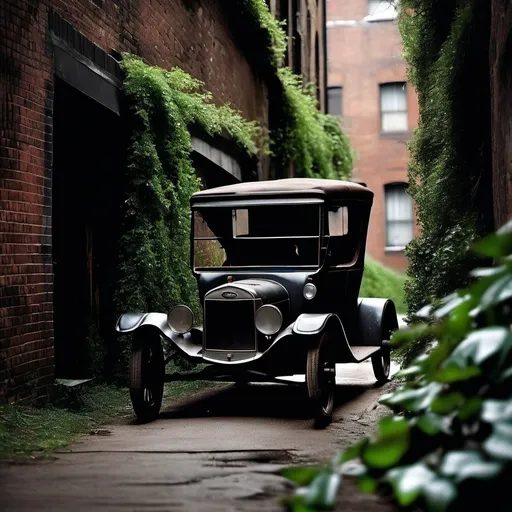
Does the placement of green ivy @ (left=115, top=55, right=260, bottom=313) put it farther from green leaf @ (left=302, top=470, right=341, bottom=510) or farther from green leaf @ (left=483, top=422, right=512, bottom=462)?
green leaf @ (left=483, top=422, right=512, bottom=462)

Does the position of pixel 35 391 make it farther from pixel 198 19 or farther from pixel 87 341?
pixel 198 19

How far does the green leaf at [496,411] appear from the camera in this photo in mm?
2773

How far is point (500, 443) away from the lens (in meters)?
2.66

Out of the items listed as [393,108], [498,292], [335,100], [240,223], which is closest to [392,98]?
[393,108]

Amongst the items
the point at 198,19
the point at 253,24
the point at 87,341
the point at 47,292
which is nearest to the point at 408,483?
the point at 47,292

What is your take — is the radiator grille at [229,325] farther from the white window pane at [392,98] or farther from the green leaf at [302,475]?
the white window pane at [392,98]


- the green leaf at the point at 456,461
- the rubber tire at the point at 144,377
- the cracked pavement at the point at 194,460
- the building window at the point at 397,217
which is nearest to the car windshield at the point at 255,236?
the rubber tire at the point at 144,377

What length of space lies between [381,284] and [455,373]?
23.9m

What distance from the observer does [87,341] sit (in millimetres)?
10227

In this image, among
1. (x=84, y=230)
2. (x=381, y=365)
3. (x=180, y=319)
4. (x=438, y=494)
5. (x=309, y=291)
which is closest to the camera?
(x=438, y=494)

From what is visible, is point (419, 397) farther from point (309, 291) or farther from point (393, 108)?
point (393, 108)

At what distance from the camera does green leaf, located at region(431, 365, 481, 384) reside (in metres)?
3.04

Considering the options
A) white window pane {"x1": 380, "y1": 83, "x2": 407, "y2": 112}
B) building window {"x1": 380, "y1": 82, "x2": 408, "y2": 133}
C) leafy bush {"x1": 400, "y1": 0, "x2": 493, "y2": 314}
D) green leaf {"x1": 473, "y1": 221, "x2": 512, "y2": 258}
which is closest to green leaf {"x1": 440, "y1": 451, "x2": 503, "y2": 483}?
green leaf {"x1": 473, "y1": 221, "x2": 512, "y2": 258}

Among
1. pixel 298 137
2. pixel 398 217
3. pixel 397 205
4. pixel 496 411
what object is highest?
pixel 298 137
